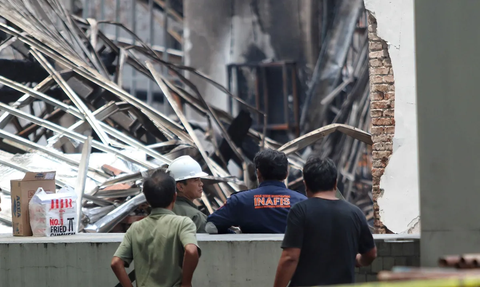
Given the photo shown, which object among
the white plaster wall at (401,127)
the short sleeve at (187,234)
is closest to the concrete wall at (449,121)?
the short sleeve at (187,234)

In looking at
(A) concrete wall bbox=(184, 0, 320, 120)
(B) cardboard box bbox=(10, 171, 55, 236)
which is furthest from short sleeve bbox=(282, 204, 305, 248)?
(A) concrete wall bbox=(184, 0, 320, 120)

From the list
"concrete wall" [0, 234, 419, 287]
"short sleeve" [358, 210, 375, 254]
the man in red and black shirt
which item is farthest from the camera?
the man in red and black shirt

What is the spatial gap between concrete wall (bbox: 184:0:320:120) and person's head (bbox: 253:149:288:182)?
8164 millimetres

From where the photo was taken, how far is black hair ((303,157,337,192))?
3.28 metres

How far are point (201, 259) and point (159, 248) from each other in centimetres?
71

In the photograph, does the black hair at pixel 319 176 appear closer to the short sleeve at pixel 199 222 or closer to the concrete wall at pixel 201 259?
the concrete wall at pixel 201 259

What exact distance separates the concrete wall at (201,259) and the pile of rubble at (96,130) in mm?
2038

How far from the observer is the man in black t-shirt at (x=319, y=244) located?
3191 millimetres

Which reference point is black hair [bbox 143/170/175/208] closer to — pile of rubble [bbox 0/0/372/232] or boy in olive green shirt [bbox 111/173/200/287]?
boy in olive green shirt [bbox 111/173/200/287]

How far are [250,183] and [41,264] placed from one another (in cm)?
457

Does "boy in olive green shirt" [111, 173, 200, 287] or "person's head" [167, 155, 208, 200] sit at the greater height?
"person's head" [167, 155, 208, 200]

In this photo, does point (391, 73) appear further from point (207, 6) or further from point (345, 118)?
point (207, 6)

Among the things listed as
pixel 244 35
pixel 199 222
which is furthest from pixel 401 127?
pixel 244 35

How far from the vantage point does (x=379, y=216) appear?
6.73 metres
